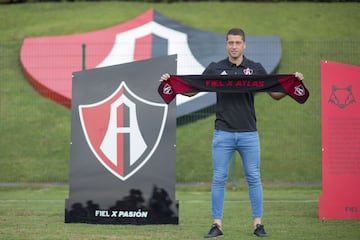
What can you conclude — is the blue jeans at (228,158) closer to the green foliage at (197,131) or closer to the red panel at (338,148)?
the red panel at (338,148)

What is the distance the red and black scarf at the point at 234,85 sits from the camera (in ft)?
23.1

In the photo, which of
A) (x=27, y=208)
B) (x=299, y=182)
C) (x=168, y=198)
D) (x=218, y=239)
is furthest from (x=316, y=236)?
(x=299, y=182)

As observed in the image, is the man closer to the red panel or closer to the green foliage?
the red panel

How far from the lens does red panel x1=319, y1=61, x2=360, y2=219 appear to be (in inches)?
328

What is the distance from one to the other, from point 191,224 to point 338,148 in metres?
1.92

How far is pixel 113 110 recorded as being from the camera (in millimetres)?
8031

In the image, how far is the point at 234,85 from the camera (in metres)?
7.03

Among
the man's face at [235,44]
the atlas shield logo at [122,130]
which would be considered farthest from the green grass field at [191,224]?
the man's face at [235,44]

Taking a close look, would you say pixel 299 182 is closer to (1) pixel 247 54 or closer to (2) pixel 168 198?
(1) pixel 247 54

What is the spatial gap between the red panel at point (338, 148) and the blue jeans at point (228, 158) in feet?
5.25

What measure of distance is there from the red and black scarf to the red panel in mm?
1296

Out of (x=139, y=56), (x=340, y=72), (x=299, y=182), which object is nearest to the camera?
(x=340, y=72)

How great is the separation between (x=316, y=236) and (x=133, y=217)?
200 cm

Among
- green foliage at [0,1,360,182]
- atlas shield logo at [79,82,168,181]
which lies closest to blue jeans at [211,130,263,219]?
atlas shield logo at [79,82,168,181]
